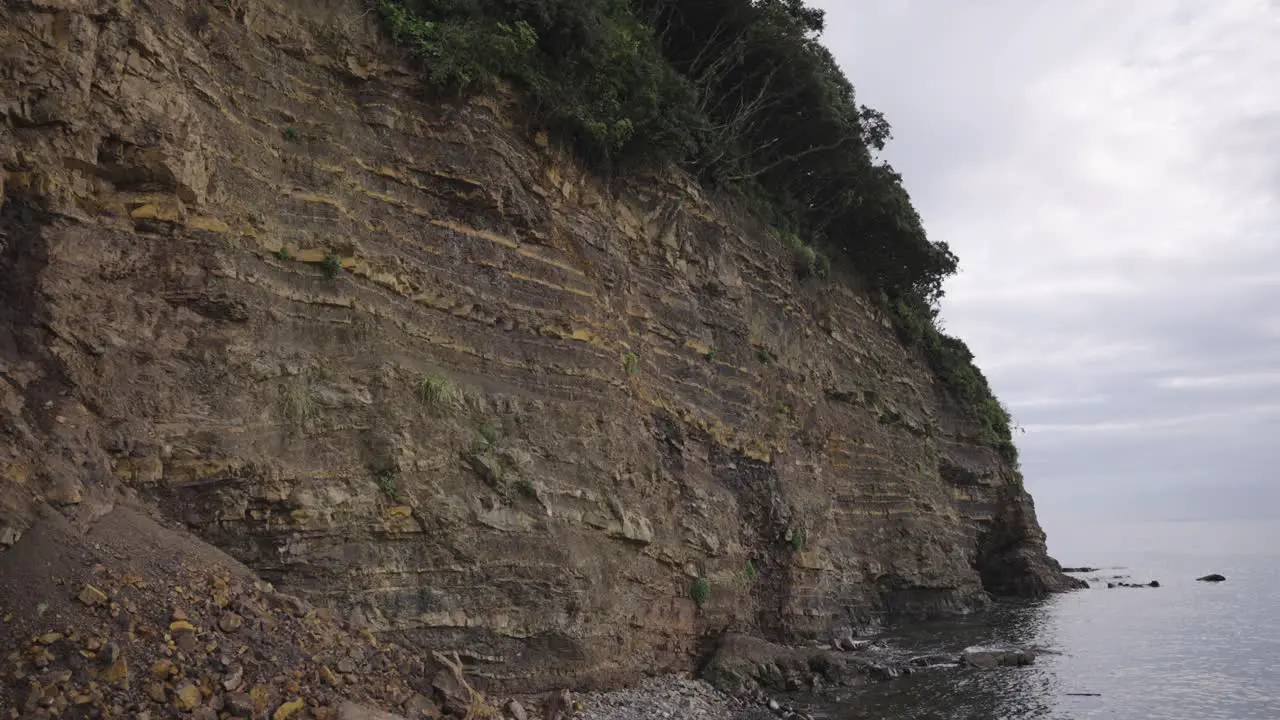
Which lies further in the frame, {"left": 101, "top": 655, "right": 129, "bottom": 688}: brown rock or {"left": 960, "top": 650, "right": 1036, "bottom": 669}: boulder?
{"left": 960, "top": 650, "right": 1036, "bottom": 669}: boulder

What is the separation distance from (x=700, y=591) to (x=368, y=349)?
25.4 ft

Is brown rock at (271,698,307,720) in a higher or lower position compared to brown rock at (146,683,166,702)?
lower

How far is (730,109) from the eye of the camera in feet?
74.3

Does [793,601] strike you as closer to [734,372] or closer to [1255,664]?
[734,372]

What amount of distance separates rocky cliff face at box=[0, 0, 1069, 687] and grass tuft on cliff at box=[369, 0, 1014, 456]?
84cm

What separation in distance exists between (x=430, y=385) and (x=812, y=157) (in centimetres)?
1770

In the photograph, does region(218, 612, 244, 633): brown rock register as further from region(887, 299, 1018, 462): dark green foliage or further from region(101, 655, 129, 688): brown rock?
region(887, 299, 1018, 462): dark green foliage

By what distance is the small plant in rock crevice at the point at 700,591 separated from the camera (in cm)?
1472

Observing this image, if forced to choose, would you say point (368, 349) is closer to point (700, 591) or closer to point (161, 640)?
point (161, 640)

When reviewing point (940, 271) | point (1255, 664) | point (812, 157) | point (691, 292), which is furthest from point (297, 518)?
point (940, 271)

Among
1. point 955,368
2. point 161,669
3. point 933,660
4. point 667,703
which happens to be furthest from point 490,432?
point 955,368

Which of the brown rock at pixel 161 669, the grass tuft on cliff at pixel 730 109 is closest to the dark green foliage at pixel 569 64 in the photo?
the grass tuft on cliff at pixel 730 109

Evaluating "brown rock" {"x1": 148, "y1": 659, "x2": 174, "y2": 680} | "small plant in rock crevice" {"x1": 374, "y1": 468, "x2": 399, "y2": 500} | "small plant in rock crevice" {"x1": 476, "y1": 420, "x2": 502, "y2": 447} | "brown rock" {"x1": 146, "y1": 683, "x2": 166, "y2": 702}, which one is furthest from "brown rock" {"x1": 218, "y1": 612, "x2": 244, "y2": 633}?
"small plant in rock crevice" {"x1": 476, "y1": 420, "x2": 502, "y2": 447}

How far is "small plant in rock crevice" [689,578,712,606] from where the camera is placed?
48.3 feet
